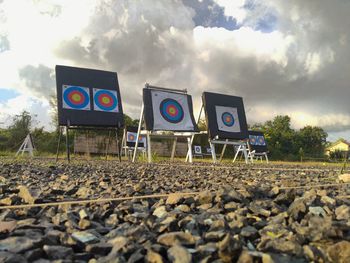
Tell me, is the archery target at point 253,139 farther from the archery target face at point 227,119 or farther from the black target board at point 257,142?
the archery target face at point 227,119

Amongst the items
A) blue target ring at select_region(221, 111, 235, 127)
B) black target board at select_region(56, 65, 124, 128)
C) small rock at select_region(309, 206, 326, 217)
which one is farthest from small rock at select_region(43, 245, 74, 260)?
blue target ring at select_region(221, 111, 235, 127)

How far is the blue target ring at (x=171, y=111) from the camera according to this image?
7.29 meters

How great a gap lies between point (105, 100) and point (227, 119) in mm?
3483

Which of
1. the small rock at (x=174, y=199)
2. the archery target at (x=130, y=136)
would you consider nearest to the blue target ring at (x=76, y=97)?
the small rock at (x=174, y=199)

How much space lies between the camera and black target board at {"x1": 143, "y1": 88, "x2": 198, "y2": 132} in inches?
278

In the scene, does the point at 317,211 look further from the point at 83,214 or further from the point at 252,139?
the point at 252,139

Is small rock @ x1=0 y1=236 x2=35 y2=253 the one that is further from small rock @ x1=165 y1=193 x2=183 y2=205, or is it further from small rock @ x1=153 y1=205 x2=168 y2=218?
small rock @ x1=165 y1=193 x2=183 y2=205

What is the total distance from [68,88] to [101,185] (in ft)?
16.6

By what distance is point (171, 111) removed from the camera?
7387 mm

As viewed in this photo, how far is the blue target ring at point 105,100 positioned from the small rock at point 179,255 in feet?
20.9

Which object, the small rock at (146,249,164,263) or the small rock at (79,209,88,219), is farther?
the small rock at (79,209,88,219)

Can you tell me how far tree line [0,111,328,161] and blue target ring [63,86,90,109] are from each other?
20.4 ft

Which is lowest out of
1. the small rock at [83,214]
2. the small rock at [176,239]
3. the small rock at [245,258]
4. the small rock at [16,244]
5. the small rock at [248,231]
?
the small rock at [245,258]

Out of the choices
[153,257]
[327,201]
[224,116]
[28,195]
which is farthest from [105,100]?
[153,257]
